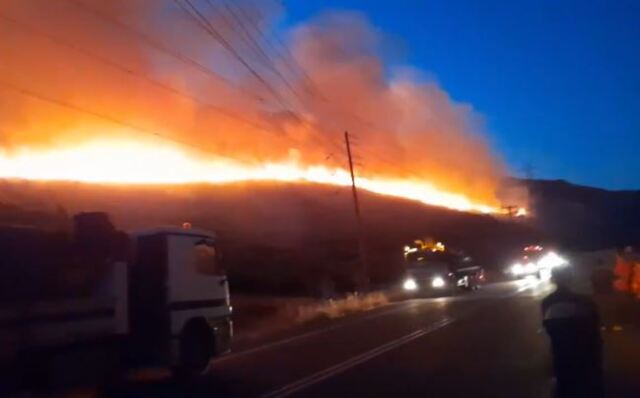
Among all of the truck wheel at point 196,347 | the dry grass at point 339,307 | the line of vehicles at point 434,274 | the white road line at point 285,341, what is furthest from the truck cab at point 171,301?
the line of vehicles at point 434,274

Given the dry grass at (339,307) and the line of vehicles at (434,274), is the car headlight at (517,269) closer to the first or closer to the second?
the line of vehicles at (434,274)

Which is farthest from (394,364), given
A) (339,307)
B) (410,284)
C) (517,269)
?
(517,269)

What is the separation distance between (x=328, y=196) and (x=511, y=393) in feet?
249

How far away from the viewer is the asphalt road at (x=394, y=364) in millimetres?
14781

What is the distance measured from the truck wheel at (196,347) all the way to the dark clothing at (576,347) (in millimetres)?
9483

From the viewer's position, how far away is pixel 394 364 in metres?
18.1

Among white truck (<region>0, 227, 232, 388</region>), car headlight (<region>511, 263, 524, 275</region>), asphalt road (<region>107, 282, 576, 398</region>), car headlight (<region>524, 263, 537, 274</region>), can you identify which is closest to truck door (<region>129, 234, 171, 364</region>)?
white truck (<region>0, 227, 232, 388</region>)

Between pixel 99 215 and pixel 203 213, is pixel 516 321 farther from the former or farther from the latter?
pixel 203 213

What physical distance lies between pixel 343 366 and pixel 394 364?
88 centimetres

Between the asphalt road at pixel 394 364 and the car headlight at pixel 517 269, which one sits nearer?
the asphalt road at pixel 394 364

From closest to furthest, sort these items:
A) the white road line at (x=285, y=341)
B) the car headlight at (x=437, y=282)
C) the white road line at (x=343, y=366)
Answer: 1. the white road line at (x=343, y=366)
2. the white road line at (x=285, y=341)
3. the car headlight at (x=437, y=282)

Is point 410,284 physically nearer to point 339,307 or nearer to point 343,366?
point 339,307

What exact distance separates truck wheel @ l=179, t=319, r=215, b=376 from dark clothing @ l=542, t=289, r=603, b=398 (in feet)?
31.1

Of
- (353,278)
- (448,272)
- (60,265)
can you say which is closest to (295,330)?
(60,265)
